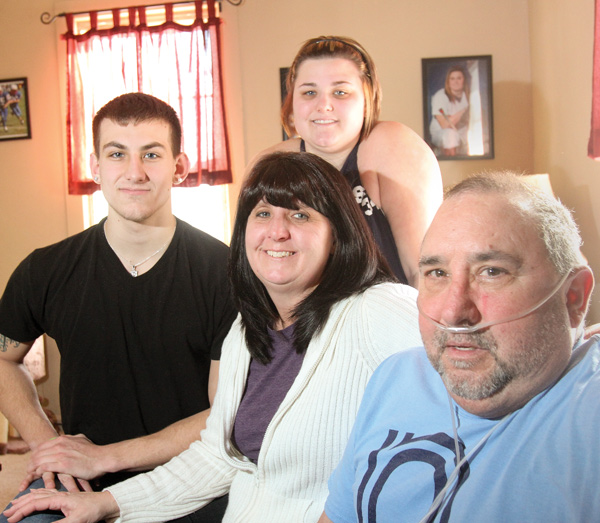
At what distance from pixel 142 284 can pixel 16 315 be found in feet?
1.23

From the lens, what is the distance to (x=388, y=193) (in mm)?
1790

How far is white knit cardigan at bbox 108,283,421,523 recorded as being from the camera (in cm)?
122

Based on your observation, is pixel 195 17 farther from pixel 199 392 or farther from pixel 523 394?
pixel 523 394

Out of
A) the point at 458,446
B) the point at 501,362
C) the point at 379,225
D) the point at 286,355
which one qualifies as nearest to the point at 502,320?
the point at 501,362

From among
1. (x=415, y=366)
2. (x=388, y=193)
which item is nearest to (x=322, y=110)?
(x=388, y=193)

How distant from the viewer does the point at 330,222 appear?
1370 mm

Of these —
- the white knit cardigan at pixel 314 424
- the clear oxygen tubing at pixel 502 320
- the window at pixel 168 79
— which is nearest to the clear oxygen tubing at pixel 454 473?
the clear oxygen tubing at pixel 502 320

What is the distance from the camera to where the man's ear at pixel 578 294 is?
758mm

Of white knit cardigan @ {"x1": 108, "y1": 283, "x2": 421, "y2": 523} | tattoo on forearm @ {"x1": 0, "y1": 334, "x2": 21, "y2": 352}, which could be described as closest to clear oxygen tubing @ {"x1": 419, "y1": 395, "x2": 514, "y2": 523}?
white knit cardigan @ {"x1": 108, "y1": 283, "x2": 421, "y2": 523}

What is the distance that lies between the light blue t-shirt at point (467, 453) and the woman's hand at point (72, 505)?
60 centimetres

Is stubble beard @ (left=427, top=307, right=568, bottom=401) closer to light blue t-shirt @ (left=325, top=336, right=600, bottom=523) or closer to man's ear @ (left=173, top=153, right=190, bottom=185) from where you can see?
light blue t-shirt @ (left=325, top=336, right=600, bottom=523)

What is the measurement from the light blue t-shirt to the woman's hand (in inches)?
23.8

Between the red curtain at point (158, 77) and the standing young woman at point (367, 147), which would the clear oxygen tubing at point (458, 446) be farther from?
the red curtain at point (158, 77)

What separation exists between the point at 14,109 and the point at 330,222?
3474 mm
